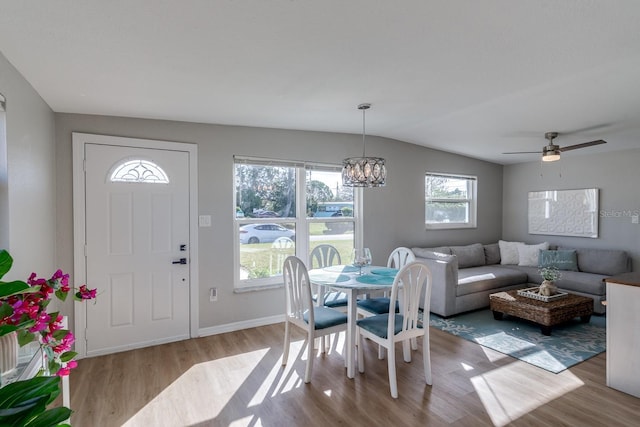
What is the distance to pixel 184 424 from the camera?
2.20 metres

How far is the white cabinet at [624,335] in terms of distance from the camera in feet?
8.20

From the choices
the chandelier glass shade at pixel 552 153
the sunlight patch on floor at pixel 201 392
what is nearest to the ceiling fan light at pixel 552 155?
the chandelier glass shade at pixel 552 153

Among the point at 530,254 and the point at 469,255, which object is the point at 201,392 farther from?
the point at 530,254

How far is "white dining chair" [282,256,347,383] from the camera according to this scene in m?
2.71

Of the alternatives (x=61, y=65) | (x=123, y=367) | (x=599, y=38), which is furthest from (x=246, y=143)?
(x=599, y=38)

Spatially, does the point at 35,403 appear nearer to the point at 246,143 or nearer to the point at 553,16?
the point at 553,16

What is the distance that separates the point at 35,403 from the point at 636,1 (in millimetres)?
2855

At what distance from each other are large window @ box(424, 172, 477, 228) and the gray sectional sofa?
0.52 m

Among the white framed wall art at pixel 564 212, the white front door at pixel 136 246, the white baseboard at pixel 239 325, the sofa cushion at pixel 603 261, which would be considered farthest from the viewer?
the white framed wall art at pixel 564 212

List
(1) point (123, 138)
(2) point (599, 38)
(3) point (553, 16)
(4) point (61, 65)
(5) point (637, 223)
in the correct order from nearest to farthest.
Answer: (3) point (553, 16), (2) point (599, 38), (4) point (61, 65), (1) point (123, 138), (5) point (637, 223)

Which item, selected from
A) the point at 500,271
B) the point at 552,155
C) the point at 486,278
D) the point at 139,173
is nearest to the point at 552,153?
the point at 552,155

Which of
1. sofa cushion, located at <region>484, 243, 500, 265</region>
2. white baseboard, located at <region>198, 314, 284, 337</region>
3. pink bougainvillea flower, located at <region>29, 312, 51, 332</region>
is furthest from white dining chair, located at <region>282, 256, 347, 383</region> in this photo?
sofa cushion, located at <region>484, 243, 500, 265</region>

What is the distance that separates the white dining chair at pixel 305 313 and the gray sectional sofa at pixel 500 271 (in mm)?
1924

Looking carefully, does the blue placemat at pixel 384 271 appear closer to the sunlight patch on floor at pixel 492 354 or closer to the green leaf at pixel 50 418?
the sunlight patch on floor at pixel 492 354
